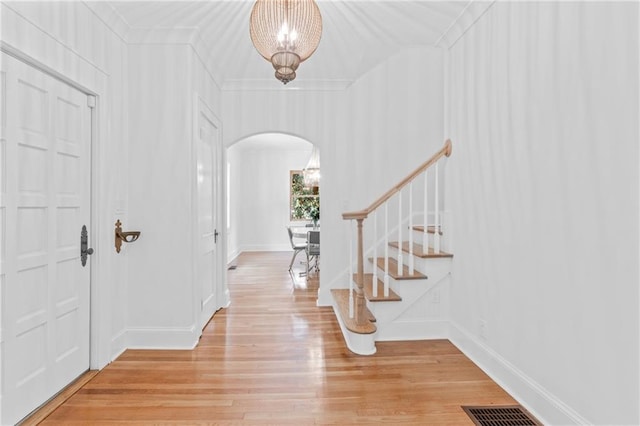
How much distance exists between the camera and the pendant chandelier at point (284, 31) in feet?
5.99

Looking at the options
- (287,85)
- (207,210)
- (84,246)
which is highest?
(287,85)

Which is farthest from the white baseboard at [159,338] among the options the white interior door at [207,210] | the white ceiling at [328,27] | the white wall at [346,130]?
the white ceiling at [328,27]

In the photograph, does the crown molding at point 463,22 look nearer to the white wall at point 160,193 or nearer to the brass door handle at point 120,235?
the white wall at point 160,193

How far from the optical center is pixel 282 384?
7.65 ft

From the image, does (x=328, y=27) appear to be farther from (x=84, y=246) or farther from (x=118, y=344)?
(x=118, y=344)

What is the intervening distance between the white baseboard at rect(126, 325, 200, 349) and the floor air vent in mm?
2269

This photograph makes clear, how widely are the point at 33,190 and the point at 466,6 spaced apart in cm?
333

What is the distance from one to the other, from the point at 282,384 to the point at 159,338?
1.32 metres

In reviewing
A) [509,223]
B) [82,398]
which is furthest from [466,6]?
[82,398]

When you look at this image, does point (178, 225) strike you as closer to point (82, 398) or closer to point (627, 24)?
point (82, 398)

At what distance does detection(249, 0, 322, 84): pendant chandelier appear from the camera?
1826mm

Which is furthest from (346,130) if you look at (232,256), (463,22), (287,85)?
(232,256)

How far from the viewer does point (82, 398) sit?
2.17 metres

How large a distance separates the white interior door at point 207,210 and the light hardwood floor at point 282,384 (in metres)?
0.45
